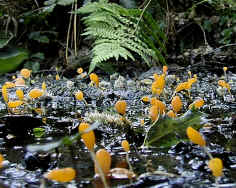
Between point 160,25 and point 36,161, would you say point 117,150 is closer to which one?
point 36,161

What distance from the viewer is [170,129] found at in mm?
822

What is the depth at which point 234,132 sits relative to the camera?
36.2 inches

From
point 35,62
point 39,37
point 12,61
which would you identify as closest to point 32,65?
point 35,62

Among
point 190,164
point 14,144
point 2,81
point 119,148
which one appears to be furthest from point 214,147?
point 2,81

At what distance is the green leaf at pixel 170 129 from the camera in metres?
0.81

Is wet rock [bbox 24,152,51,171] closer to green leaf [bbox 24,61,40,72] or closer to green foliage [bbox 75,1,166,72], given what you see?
green foliage [bbox 75,1,166,72]

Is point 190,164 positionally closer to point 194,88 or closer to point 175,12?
point 194,88

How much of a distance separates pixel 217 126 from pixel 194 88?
0.81 m

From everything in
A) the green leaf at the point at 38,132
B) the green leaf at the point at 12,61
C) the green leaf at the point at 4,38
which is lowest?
the green leaf at the point at 38,132

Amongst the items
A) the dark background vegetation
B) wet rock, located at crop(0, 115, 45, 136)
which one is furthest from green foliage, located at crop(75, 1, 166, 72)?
wet rock, located at crop(0, 115, 45, 136)

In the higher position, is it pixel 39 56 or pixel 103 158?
pixel 39 56

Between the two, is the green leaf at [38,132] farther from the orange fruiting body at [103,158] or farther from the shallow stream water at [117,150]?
the orange fruiting body at [103,158]

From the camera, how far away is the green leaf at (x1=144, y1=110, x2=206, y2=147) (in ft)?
2.67

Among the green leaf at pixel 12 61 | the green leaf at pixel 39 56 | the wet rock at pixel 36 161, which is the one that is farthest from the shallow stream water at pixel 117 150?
the green leaf at pixel 39 56
